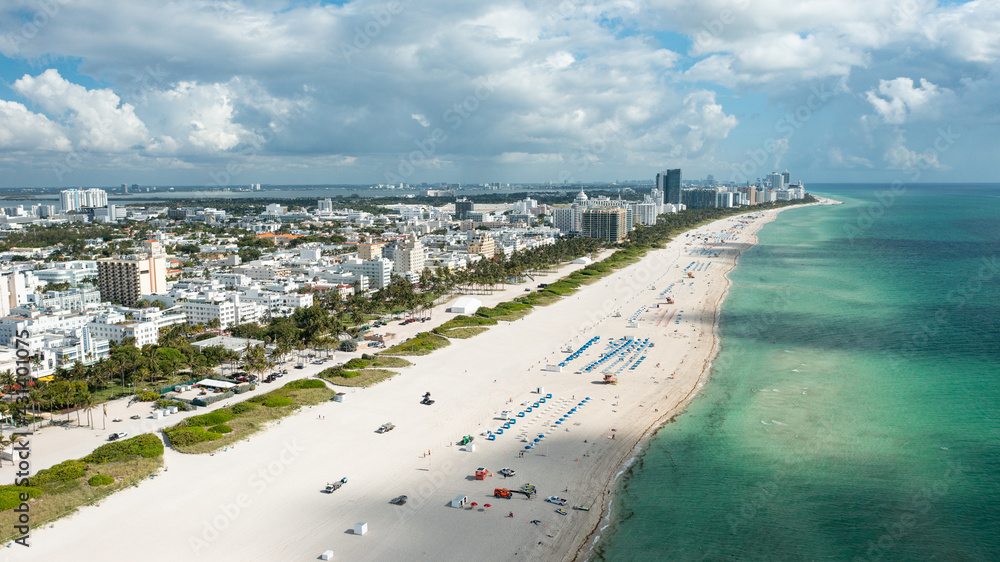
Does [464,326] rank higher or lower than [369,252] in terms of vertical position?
lower

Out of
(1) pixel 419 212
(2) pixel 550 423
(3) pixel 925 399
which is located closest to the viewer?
(2) pixel 550 423

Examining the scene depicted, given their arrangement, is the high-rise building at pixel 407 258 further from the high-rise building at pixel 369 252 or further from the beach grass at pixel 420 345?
the beach grass at pixel 420 345

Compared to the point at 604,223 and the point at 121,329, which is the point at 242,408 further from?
the point at 604,223

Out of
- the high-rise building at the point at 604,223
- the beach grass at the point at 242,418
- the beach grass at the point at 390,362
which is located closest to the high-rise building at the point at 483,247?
the high-rise building at the point at 604,223

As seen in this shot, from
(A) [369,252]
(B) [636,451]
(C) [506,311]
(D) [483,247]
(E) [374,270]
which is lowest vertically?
(B) [636,451]

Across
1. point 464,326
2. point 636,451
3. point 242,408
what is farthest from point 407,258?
point 636,451

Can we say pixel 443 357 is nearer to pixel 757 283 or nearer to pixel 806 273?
pixel 757 283

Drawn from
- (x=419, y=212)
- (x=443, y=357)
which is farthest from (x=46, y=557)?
(x=419, y=212)
